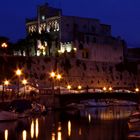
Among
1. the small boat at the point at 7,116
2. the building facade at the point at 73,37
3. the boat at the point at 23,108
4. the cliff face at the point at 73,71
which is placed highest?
the building facade at the point at 73,37

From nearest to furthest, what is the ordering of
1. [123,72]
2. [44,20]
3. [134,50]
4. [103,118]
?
[103,118] < [123,72] < [44,20] < [134,50]

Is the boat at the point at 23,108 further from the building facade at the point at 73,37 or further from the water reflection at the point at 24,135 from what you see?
the building facade at the point at 73,37

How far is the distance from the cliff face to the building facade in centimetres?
196

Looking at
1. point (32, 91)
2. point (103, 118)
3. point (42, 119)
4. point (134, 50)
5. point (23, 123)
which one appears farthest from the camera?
point (134, 50)

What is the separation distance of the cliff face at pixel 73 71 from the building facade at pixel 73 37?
196 centimetres

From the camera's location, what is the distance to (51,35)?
269 ft

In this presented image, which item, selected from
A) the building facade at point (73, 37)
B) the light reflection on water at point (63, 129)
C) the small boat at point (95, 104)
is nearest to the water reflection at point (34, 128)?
the light reflection on water at point (63, 129)

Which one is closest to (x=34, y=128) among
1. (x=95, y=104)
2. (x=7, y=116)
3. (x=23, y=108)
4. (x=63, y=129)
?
(x=63, y=129)

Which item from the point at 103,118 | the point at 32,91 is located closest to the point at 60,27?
the point at 32,91

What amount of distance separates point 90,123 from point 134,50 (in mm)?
57511

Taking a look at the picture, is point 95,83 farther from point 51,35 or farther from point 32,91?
point 32,91

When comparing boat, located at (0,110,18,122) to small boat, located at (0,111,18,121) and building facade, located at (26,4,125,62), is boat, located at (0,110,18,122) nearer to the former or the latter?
small boat, located at (0,111,18,121)

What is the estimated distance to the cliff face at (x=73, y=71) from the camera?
62312 mm

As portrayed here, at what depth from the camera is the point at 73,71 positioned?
231 feet
